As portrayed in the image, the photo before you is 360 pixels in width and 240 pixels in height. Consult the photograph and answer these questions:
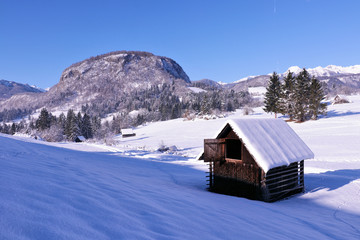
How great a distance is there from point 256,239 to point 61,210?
406 cm

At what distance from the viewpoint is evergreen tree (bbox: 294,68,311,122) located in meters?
49.5

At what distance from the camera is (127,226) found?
369 cm

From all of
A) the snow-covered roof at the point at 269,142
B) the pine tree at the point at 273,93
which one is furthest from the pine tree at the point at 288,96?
the snow-covered roof at the point at 269,142

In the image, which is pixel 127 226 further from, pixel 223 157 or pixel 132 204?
pixel 223 157

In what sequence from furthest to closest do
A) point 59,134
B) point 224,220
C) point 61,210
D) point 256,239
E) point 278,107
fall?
point 59,134, point 278,107, point 224,220, point 256,239, point 61,210

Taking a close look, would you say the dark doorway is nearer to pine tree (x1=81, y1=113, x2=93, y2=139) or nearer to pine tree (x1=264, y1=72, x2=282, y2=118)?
pine tree (x1=264, y1=72, x2=282, y2=118)

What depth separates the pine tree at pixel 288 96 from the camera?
5116cm

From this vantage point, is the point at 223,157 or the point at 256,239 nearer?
the point at 256,239

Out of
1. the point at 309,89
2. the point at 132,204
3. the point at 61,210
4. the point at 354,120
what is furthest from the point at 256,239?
the point at 309,89

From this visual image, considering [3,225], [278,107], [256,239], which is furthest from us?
[278,107]

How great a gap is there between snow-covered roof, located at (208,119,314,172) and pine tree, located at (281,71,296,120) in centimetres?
4172

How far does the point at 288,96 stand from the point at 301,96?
119 inches

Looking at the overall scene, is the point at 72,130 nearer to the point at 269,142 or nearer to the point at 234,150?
the point at 234,150

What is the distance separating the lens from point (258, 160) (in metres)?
11.0
